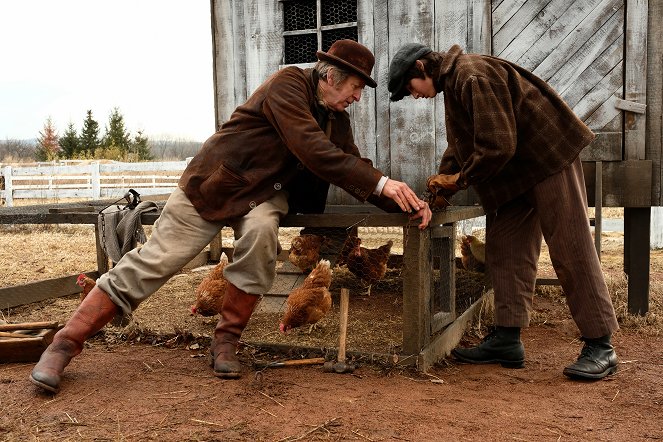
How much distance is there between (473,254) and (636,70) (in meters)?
1.98

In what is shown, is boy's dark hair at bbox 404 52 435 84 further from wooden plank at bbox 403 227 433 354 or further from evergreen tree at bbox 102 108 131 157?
evergreen tree at bbox 102 108 131 157

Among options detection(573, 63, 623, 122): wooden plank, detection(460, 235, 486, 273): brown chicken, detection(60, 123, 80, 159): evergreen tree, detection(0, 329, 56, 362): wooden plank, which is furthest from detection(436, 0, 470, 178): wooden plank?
detection(60, 123, 80, 159): evergreen tree

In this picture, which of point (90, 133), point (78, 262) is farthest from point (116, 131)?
point (78, 262)

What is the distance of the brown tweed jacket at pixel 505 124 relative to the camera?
2.97 metres

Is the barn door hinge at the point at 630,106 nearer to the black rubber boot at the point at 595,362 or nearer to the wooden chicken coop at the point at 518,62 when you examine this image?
the wooden chicken coop at the point at 518,62

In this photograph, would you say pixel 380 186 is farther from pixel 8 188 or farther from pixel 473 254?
pixel 8 188

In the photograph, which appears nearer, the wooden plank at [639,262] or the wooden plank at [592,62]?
the wooden plank at [592,62]

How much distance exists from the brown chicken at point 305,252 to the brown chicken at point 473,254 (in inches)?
59.9

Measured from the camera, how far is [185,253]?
3.26m

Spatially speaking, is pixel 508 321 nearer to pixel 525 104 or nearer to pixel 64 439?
pixel 525 104

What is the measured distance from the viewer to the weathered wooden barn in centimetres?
446

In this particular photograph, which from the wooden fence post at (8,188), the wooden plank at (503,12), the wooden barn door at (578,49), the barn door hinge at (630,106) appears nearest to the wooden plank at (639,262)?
the wooden barn door at (578,49)

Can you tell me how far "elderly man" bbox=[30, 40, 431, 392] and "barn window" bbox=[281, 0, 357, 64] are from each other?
1.73m

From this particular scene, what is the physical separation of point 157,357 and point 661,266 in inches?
236
